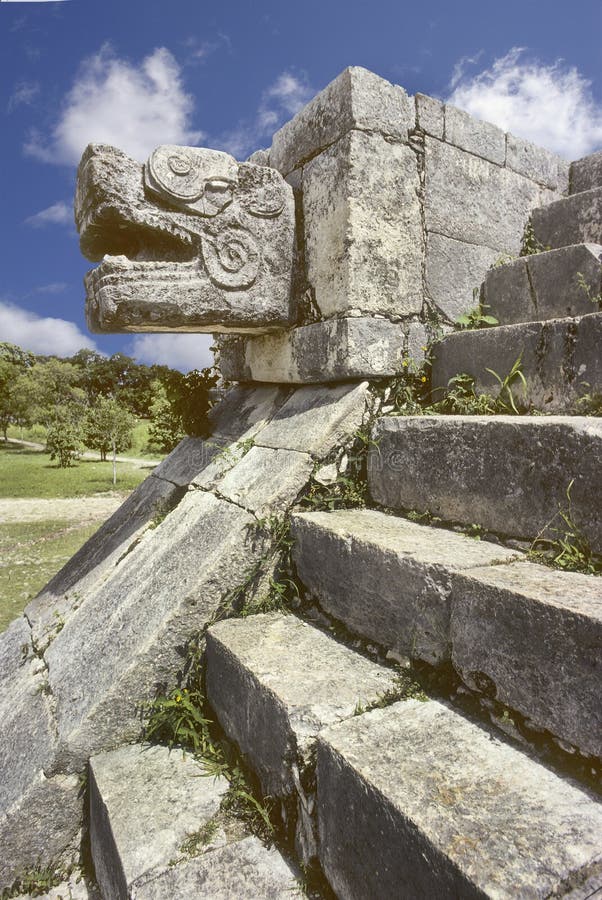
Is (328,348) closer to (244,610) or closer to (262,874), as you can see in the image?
(244,610)

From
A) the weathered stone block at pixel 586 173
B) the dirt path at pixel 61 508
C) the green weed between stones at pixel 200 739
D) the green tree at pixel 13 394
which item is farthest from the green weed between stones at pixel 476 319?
the green tree at pixel 13 394

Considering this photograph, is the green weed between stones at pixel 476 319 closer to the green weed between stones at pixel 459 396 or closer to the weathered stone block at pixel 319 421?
the green weed between stones at pixel 459 396

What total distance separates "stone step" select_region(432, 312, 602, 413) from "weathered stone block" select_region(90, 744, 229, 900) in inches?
77.1

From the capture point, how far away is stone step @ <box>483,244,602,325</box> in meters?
2.48

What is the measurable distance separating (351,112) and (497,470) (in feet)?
6.65

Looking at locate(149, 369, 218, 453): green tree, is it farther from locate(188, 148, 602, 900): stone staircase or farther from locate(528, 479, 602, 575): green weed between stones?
locate(528, 479, 602, 575): green weed between stones

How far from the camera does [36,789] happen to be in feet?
6.63

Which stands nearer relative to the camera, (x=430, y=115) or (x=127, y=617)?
(x=127, y=617)

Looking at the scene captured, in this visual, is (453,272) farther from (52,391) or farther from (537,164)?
(52,391)

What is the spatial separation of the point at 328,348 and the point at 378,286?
419mm

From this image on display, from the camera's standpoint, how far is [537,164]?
3619 millimetres

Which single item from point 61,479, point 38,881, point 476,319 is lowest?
point 61,479

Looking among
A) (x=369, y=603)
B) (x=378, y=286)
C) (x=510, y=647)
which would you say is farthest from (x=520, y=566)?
(x=378, y=286)

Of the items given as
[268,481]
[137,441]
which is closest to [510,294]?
[268,481]
